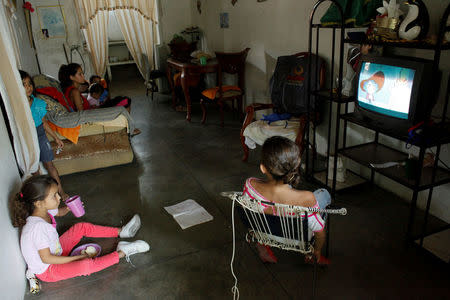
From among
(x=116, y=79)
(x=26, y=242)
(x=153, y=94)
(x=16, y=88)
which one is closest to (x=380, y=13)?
(x=16, y=88)

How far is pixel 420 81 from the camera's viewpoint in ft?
6.14

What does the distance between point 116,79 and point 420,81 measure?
284 inches

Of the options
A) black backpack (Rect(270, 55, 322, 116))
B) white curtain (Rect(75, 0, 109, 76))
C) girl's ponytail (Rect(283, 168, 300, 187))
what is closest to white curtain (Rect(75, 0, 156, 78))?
white curtain (Rect(75, 0, 109, 76))

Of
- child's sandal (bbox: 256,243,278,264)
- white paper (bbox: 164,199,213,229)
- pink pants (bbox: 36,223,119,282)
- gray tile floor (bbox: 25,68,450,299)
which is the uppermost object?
pink pants (bbox: 36,223,119,282)

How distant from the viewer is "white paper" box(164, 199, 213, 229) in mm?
2502

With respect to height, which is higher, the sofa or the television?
the television

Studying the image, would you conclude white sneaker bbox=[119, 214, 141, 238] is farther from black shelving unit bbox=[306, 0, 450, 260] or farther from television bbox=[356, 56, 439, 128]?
television bbox=[356, 56, 439, 128]

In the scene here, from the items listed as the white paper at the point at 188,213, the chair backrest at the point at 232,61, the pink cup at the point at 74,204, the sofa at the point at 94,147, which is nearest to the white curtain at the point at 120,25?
the chair backrest at the point at 232,61

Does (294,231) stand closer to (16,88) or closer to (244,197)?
(244,197)

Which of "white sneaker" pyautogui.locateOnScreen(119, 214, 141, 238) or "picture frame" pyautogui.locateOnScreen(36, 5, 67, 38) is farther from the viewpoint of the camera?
"picture frame" pyautogui.locateOnScreen(36, 5, 67, 38)

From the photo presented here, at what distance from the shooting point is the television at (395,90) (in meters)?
1.90

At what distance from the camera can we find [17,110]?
7.13 feet

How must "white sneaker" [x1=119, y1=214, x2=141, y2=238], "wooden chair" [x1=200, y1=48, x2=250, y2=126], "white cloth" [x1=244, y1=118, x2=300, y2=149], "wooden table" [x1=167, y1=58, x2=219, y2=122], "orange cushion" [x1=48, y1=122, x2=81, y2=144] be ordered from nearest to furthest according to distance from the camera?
"white sneaker" [x1=119, y1=214, x2=141, y2=238]
"white cloth" [x1=244, y1=118, x2=300, y2=149]
"orange cushion" [x1=48, y1=122, x2=81, y2=144]
"wooden chair" [x1=200, y1=48, x2=250, y2=126]
"wooden table" [x1=167, y1=58, x2=219, y2=122]

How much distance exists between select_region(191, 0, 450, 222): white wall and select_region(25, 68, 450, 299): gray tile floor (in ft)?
1.35
